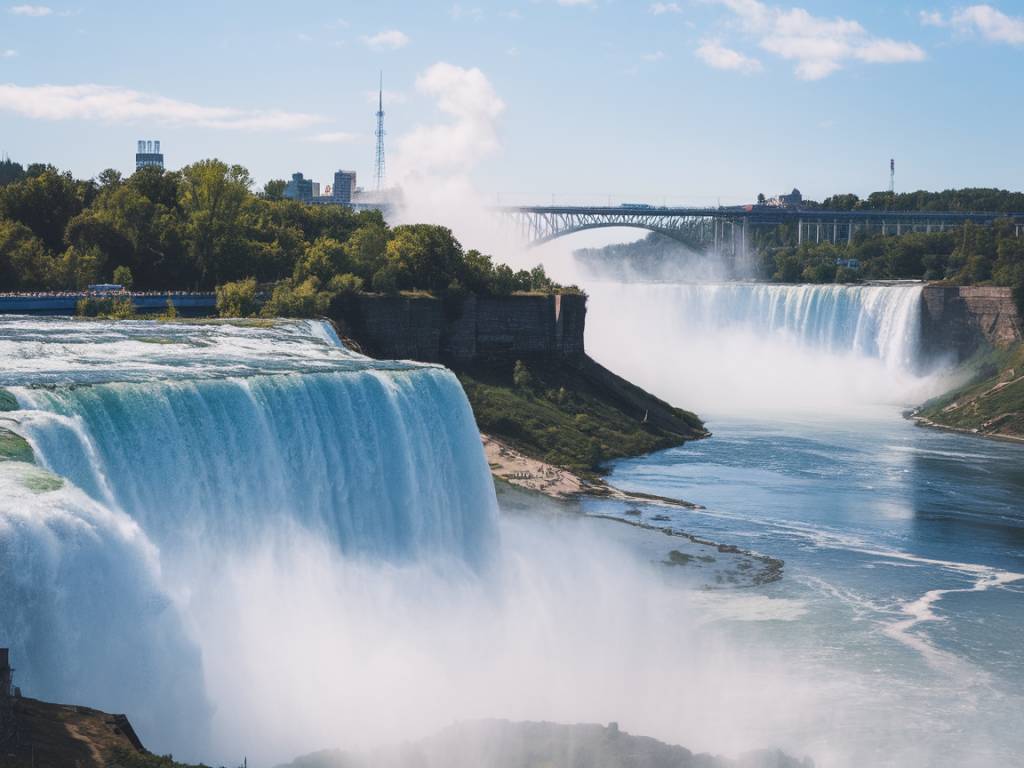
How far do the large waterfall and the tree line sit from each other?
63.6 feet

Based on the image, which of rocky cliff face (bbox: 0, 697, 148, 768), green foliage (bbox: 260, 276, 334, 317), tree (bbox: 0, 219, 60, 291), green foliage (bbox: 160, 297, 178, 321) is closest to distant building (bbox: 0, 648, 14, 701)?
rocky cliff face (bbox: 0, 697, 148, 768)

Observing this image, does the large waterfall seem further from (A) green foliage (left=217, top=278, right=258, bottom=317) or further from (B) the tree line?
(A) green foliage (left=217, top=278, right=258, bottom=317)

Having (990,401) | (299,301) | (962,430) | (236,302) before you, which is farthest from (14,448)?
(990,401)

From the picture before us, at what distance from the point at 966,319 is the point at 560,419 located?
35.4 m

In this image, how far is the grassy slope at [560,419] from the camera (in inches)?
2183

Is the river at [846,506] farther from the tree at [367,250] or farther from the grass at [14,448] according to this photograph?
the tree at [367,250]

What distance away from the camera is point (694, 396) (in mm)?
80375

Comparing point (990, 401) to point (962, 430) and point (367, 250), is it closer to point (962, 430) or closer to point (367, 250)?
point (962, 430)

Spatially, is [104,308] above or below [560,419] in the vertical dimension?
above

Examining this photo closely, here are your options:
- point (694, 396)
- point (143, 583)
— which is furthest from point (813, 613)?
point (694, 396)

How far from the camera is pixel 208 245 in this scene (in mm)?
63812

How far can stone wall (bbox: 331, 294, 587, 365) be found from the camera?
193ft

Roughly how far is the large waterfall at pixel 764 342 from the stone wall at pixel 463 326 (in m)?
14.4

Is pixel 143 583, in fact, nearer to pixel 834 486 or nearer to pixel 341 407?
pixel 341 407
